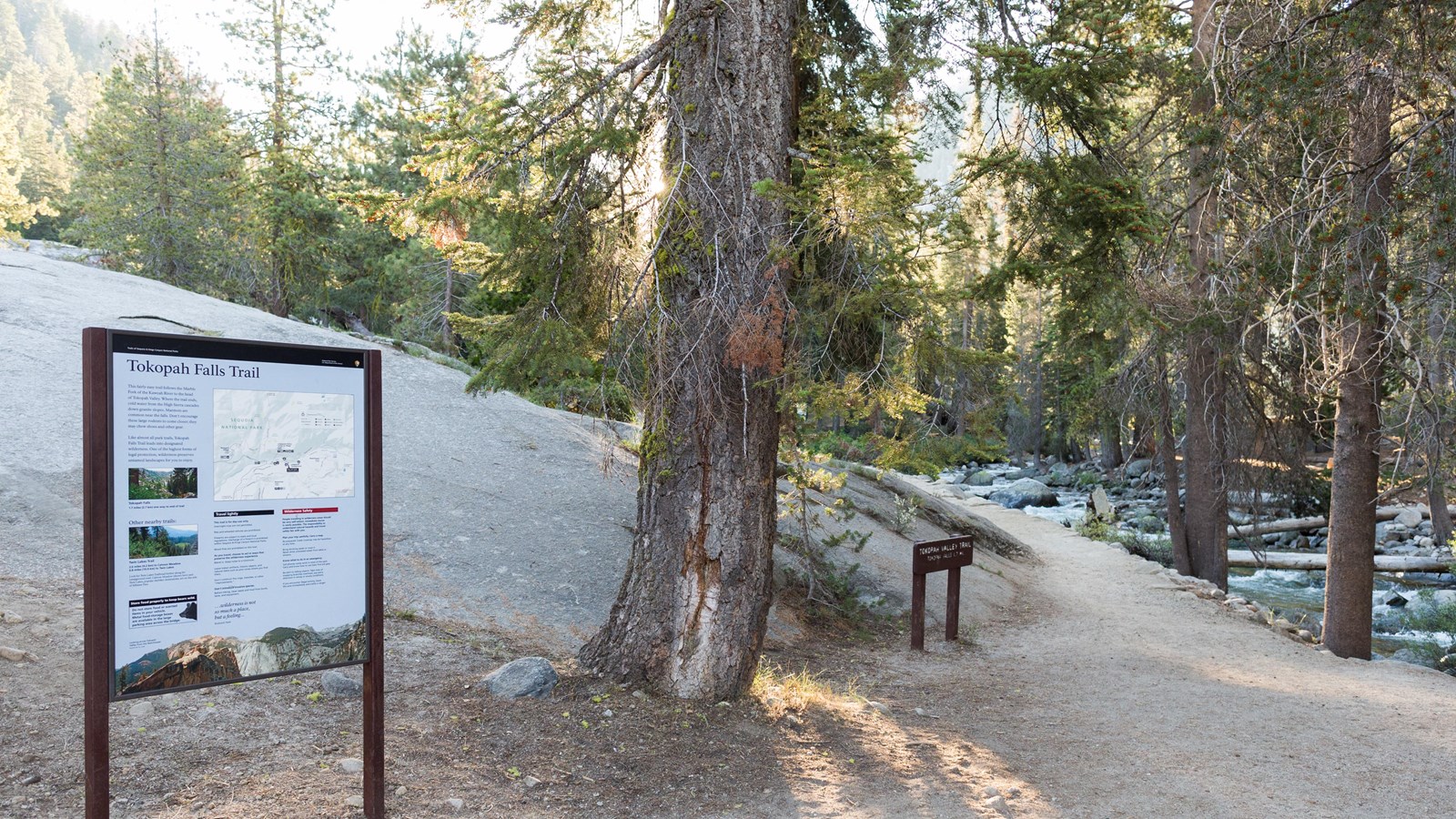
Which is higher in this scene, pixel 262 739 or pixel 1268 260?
pixel 1268 260

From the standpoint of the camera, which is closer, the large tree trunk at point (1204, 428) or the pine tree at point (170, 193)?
the large tree trunk at point (1204, 428)

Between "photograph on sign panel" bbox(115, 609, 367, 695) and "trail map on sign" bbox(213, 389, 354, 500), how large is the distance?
541 mm

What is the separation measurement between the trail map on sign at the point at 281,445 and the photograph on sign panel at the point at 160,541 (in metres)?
0.17

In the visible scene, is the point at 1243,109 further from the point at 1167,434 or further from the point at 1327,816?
the point at 1167,434

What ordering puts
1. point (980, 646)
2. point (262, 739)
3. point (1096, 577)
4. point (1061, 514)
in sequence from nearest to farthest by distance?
point (262, 739)
point (980, 646)
point (1096, 577)
point (1061, 514)

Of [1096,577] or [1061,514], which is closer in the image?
[1096,577]

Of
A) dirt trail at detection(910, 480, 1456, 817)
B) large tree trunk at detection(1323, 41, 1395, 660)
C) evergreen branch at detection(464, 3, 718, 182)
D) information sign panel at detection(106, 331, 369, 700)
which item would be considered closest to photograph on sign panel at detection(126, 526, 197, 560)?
information sign panel at detection(106, 331, 369, 700)

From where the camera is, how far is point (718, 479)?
579 centimetres

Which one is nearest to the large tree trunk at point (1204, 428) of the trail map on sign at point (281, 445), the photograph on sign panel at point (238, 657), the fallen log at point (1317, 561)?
the fallen log at point (1317, 561)

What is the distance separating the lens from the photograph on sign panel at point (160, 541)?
330 centimetres

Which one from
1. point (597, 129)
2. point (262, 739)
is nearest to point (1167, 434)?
point (597, 129)

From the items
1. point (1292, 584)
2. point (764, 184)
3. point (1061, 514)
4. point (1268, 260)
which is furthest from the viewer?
point (1061, 514)

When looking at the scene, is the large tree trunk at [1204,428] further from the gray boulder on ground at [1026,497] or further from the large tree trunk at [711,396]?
the gray boulder on ground at [1026,497]

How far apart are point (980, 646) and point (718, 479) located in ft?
14.6
